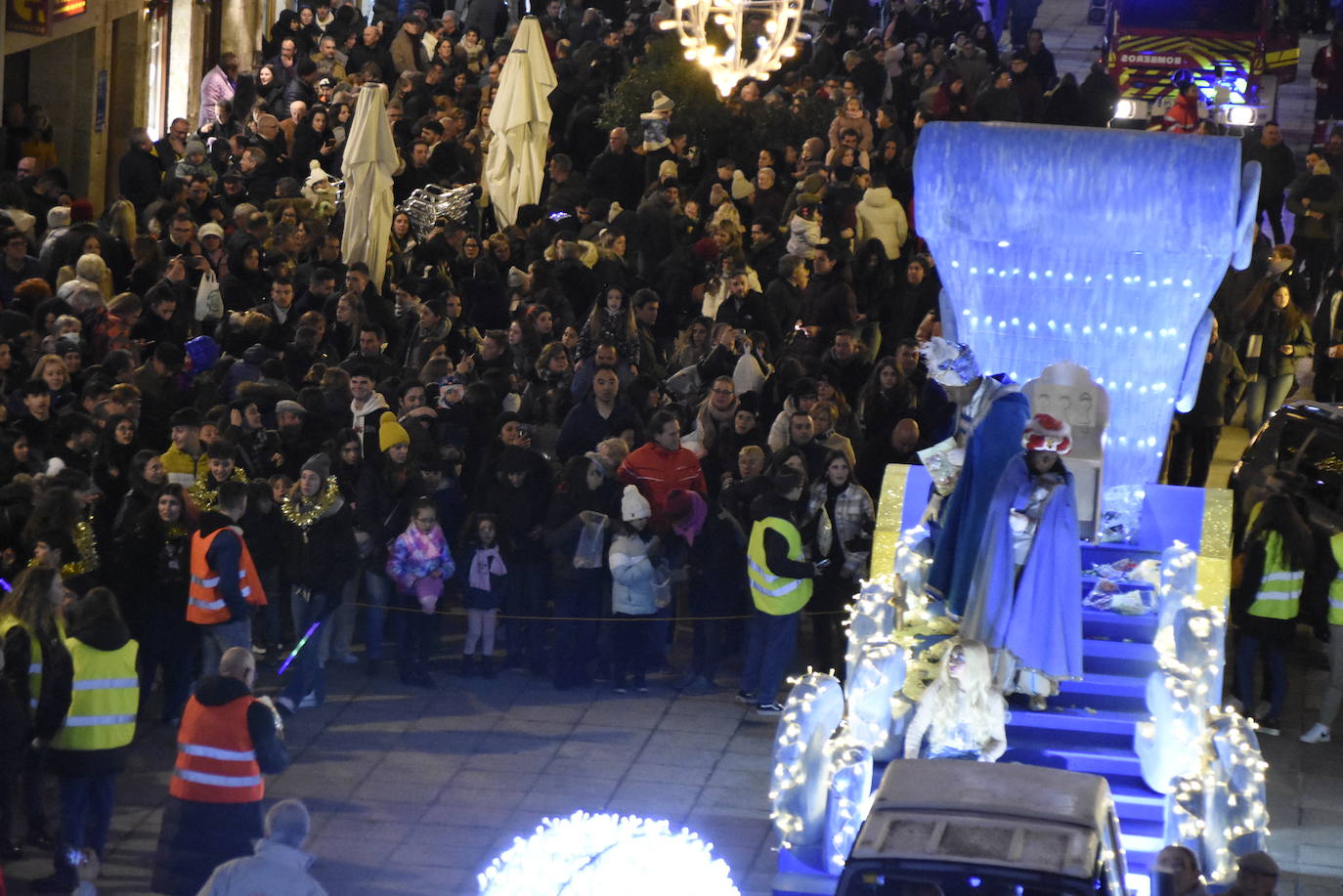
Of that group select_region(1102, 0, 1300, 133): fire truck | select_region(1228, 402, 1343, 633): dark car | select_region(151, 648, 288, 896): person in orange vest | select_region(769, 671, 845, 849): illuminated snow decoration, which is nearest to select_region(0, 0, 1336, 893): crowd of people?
select_region(151, 648, 288, 896): person in orange vest

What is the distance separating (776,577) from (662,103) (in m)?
9.86

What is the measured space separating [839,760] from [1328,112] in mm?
20050

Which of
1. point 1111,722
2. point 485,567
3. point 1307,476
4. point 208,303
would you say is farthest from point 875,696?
point 208,303

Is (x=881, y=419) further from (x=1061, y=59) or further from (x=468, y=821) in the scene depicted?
(x=1061, y=59)

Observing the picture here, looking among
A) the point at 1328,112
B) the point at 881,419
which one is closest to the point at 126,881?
the point at 881,419

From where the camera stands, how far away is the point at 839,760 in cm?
1204

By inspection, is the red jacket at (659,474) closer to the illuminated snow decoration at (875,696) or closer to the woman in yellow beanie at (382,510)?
the woman in yellow beanie at (382,510)

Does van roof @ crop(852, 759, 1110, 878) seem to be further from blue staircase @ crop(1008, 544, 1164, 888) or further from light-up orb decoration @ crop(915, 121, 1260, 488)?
light-up orb decoration @ crop(915, 121, 1260, 488)

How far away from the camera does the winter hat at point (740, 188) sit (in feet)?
72.7

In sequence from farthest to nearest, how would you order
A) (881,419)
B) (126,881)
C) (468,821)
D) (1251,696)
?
(881,419) < (1251,696) < (468,821) < (126,881)

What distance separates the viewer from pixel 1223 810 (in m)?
11.8

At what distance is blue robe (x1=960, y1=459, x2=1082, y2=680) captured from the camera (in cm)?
1251

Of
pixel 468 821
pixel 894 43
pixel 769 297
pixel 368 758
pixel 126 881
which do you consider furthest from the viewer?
pixel 894 43

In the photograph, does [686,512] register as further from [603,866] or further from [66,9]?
[66,9]
